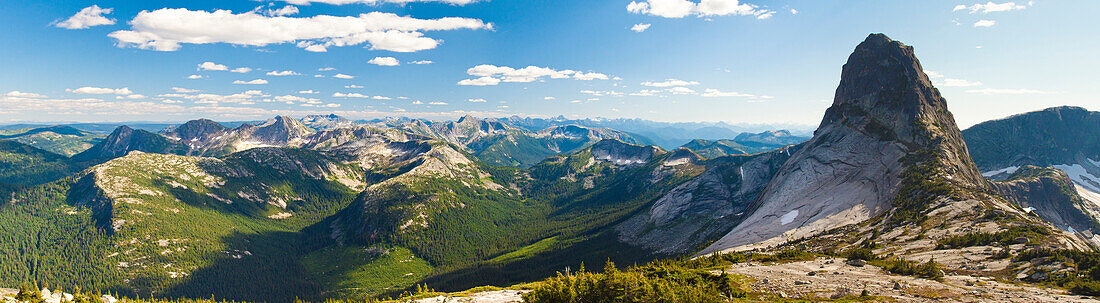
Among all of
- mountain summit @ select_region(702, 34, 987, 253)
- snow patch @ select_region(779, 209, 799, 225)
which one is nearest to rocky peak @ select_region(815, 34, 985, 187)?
mountain summit @ select_region(702, 34, 987, 253)

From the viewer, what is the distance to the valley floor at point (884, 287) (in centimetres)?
4028

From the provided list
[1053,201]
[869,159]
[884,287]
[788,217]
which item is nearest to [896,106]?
[869,159]

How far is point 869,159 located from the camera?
13300 cm

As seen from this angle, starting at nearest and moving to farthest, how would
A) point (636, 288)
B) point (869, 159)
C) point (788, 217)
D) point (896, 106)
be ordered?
point (636, 288), point (788, 217), point (869, 159), point (896, 106)

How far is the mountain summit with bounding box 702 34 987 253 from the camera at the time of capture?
110 meters

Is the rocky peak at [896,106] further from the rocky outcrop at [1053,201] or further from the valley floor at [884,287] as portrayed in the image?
the valley floor at [884,287]

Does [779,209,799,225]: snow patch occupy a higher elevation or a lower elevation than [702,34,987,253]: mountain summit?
lower

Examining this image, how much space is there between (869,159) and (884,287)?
374ft

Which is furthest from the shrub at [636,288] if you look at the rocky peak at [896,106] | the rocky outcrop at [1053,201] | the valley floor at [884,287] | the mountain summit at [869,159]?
the rocky outcrop at [1053,201]

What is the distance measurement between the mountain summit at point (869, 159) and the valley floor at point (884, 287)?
175 ft

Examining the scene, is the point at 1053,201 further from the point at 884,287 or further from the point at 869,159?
the point at 884,287

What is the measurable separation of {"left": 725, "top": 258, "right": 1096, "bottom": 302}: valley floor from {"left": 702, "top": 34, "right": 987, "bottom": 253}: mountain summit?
5343 cm

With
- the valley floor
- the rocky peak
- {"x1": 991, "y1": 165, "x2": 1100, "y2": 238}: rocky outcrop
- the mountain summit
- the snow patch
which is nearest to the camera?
the valley floor

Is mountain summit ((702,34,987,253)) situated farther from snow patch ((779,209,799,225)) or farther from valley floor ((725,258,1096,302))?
valley floor ((725,258,1096,302))
